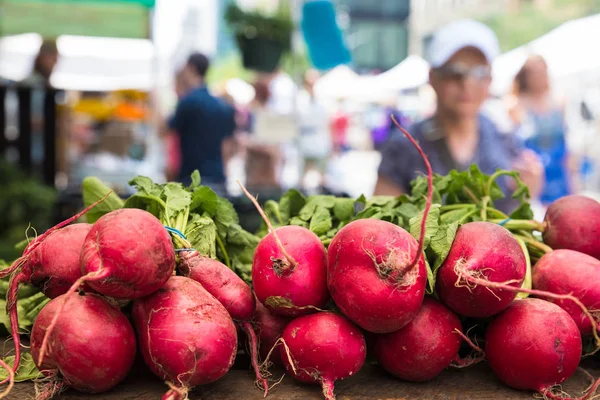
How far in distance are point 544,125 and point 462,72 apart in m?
2.08

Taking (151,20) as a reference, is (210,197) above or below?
below

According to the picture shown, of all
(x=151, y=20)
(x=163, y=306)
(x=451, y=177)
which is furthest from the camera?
(x=151, y=20)

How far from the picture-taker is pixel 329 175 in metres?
8.43

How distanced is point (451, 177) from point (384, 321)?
86 cm

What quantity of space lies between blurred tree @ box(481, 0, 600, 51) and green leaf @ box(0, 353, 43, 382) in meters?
5.65

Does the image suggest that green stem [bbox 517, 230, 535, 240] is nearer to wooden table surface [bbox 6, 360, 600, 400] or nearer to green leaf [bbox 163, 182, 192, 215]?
wooden table surface [bbox 6, 360, 600, 400]

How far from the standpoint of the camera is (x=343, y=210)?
2.16m

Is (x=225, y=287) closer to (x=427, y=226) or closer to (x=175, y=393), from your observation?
(x=175, y=393)

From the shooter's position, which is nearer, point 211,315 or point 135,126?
point 211,315

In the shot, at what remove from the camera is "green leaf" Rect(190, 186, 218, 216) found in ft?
6.66

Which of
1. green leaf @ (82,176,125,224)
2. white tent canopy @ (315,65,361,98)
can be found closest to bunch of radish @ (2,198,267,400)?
green leaf @ (82,176,125,224)

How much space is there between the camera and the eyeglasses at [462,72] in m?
3.62

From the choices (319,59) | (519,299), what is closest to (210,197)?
(519,299)

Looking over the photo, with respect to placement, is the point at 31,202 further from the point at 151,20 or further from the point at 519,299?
the point at 519,299
